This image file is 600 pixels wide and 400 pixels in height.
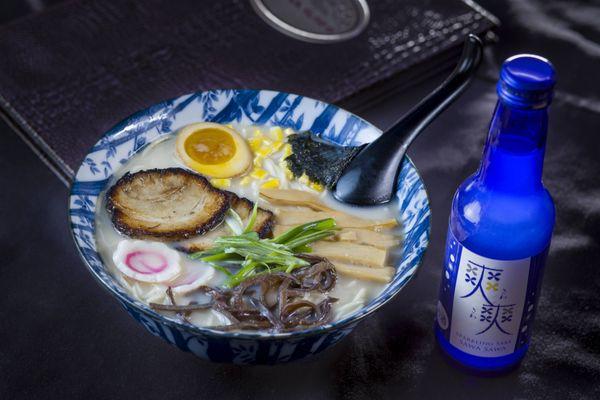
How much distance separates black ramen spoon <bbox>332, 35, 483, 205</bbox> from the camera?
55.0 inches

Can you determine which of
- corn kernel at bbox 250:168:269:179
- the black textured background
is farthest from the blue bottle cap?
the black textured background

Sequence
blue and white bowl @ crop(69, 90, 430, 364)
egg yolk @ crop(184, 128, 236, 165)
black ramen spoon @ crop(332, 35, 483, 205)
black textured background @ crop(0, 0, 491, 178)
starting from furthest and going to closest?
black textured background @ crop(0, 0, 491, 178)
egg yolk @ crop(184, 128, 236, 165)
black ramen spoon @ crop(332, 35, 483, 205)
blue and white bowl @ crop(69, 90, 430, 364)

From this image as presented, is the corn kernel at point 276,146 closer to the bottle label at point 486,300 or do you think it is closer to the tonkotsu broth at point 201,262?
the tonkotsu broth at point 201,262

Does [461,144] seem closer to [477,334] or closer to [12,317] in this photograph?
[477,334]

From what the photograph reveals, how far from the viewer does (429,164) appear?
168cm

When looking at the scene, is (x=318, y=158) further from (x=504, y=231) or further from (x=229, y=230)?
(x=504, y=231)

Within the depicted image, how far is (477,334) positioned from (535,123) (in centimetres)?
34

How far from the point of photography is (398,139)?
55.5 inches

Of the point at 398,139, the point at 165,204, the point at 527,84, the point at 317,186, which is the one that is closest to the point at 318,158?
the point at 317,186

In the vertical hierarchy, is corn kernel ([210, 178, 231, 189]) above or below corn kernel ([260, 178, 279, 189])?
above

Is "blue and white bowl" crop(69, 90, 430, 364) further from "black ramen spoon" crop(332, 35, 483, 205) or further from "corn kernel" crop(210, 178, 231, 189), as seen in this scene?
"corn kernel" crop(210, 178, 231, 189)

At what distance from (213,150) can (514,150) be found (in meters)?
0.60

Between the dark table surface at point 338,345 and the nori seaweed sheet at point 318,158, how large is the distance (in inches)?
8.9

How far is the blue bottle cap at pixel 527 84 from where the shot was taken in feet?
3.26
